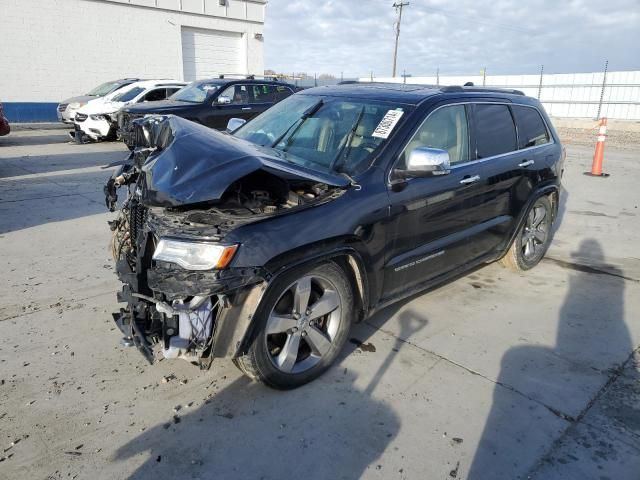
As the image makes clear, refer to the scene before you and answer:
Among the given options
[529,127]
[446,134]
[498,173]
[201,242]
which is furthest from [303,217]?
[529,127]

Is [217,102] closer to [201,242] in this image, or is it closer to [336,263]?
[336,263]

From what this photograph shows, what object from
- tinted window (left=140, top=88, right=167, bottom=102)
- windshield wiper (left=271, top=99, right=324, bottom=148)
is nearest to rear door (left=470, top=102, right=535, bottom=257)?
windshield wiper (left=271, top=99, right=324, bottom=148)

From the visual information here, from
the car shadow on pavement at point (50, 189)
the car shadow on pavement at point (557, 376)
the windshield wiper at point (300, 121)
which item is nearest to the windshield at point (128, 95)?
the car shadow on pavement at point (50, 189)

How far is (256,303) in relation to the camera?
2646 mm

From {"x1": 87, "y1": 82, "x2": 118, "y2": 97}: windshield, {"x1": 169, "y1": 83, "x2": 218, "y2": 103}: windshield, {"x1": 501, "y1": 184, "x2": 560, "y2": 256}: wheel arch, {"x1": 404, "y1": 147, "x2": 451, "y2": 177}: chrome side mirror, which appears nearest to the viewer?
{"x1": 404, "y1": 147, "x2": 451, "y2": 177}: chrome side mirror

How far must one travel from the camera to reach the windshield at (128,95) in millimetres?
13375

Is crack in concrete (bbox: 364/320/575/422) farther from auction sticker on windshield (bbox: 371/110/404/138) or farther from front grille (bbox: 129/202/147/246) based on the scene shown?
front grille (bbox: 129/202/147/246)

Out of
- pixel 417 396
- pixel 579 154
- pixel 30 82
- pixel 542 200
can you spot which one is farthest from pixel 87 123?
pixel 579 154

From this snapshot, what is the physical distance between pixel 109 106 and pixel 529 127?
38.9 ft

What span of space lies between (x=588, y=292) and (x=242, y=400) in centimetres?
351

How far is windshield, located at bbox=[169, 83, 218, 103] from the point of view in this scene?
36.9ft

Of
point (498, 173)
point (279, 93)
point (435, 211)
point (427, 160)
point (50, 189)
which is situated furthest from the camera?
point (279, 93)

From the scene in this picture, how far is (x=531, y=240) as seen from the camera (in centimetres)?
516

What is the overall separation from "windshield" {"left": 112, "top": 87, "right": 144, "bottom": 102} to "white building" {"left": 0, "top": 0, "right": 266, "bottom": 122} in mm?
7557
